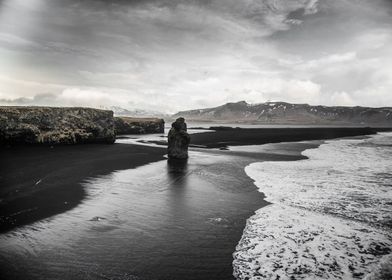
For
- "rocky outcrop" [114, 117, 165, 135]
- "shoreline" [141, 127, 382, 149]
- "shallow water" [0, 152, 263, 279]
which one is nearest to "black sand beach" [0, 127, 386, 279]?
"shallow water" [0, 152, 263, 279]

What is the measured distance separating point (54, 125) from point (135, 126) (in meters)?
40.4

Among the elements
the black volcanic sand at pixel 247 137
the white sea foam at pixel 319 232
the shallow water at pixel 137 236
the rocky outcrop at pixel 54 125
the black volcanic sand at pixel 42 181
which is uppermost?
the rocky outcrop at pixel 54 125

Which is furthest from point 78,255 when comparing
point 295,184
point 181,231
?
point 295,184

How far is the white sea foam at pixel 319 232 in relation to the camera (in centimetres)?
783

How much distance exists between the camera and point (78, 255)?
8148 mm

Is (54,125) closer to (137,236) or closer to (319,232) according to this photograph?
(137,236)

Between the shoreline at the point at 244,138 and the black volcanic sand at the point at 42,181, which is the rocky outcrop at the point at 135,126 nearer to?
the shoreline at the point at 244,138

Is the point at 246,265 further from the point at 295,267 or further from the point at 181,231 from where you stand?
the point at 181,231

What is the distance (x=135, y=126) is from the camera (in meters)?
79.2

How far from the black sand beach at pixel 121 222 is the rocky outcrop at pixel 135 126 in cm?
5496

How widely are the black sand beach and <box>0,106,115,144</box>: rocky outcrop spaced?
17.6m

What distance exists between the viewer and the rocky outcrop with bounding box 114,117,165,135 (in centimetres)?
7544

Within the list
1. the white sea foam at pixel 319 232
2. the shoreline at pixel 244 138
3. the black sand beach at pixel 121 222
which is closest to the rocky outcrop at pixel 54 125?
the shoreline at pixel 244 138

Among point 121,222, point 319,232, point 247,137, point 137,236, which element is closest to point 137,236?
point 137,236
